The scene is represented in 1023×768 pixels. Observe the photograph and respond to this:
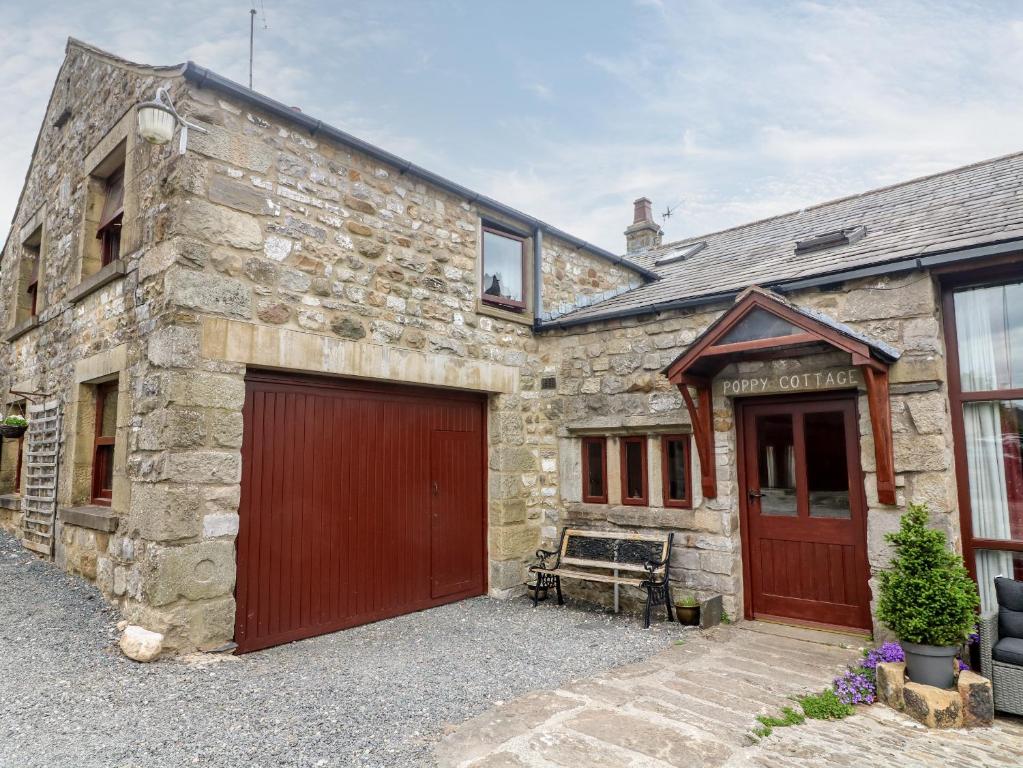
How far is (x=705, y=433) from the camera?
576cm

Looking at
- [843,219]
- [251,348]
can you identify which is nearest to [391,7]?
[251,348]

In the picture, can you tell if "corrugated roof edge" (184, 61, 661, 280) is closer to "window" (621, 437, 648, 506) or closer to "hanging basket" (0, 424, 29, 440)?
"window" (621, 437, 648, 506)

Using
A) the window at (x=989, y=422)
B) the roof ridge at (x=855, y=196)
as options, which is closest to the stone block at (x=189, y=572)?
the window at (x=989, y=422)

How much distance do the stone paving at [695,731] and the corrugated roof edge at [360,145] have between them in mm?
4986

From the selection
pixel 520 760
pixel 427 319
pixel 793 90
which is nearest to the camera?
pixel 520 760

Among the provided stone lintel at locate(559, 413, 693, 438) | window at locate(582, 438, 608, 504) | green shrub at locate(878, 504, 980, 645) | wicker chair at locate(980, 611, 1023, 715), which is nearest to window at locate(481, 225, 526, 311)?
stone lintel at locate(559, 413, 693, 438)

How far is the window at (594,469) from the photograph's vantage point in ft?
22.6

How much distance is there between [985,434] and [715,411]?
2132mm

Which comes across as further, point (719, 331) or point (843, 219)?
point (843, 219)

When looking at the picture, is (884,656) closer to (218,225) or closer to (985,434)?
(985,434)

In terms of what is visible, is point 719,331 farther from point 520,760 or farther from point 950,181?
point 950,181

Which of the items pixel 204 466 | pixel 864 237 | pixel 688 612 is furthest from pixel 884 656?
pixel 204 466

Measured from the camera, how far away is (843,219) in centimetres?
741

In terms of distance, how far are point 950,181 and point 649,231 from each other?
18.9 ft
